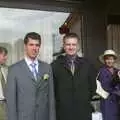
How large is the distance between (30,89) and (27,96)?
8 centimetres

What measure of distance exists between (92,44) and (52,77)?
2531 millimetres

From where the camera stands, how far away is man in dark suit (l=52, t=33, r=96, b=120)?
485cm

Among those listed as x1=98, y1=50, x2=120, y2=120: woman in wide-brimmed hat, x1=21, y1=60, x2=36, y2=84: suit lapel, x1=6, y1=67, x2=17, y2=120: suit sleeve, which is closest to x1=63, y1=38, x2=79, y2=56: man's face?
x1=21, y1=60, x2=36, y2=84: suit lapel

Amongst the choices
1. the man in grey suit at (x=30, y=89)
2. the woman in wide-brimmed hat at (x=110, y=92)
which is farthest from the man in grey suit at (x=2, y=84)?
the woman in wide-brimmed hat at (x=110, y=92)

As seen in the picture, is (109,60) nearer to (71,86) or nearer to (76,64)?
(76,64)

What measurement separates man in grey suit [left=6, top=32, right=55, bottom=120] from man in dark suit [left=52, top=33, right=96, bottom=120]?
9.6 inches

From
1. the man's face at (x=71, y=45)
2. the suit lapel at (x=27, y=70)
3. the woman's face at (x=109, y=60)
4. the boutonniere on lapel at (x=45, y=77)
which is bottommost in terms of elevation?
the boutonniere on lapel at (x=45, y=77)

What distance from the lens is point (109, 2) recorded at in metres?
7.31

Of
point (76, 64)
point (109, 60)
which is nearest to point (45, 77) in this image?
point (76, 64)

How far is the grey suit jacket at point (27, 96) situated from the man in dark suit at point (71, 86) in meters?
0.26

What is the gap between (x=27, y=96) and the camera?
450 cm

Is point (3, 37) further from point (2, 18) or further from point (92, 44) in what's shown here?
point (92, 44)

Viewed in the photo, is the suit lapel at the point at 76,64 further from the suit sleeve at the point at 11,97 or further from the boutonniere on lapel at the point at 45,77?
the suit sleeve at the point at 11,97

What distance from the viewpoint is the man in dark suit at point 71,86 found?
4852 mm
